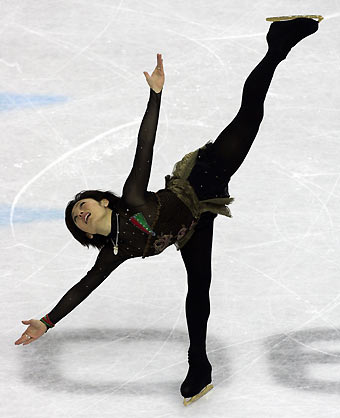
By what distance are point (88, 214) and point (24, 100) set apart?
10.9 feet

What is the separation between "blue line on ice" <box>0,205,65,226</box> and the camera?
649 cm

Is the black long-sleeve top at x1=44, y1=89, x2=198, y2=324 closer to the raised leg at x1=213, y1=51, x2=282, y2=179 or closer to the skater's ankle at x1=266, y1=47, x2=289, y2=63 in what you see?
the raised leg at x1=213, y1=51, x2=282, y2=179

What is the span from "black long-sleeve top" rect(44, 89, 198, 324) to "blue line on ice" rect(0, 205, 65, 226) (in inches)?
74.8

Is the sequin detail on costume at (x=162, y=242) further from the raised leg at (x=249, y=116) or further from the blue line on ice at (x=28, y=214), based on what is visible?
the blue line on ice at (x=28, y=214)

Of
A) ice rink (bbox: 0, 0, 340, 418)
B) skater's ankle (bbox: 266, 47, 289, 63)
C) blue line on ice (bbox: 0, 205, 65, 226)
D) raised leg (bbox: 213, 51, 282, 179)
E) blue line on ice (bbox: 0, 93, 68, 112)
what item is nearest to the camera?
raised leg (bbox: 213, 51, 282, 179)

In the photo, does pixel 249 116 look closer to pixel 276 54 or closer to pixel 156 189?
pixel 276 54

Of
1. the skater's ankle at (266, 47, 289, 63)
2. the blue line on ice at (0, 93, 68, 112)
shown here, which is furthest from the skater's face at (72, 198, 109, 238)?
the blue line on ice at (0, 93, 68, 112)

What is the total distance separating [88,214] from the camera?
4.51 m

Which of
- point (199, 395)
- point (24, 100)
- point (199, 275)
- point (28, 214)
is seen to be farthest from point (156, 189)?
point (199, 395)

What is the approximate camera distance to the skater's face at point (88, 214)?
14.8ft

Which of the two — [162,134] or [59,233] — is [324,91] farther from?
[59,233]

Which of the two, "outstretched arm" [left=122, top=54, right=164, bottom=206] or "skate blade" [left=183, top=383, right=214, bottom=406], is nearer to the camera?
"outstretched arm" [left=122, top=54, right=164, bottom=206]

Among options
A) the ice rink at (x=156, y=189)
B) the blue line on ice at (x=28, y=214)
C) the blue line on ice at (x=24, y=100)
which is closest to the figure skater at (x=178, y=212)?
the ice rink at (x=156, y=189)

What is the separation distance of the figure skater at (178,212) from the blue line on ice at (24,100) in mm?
2906
